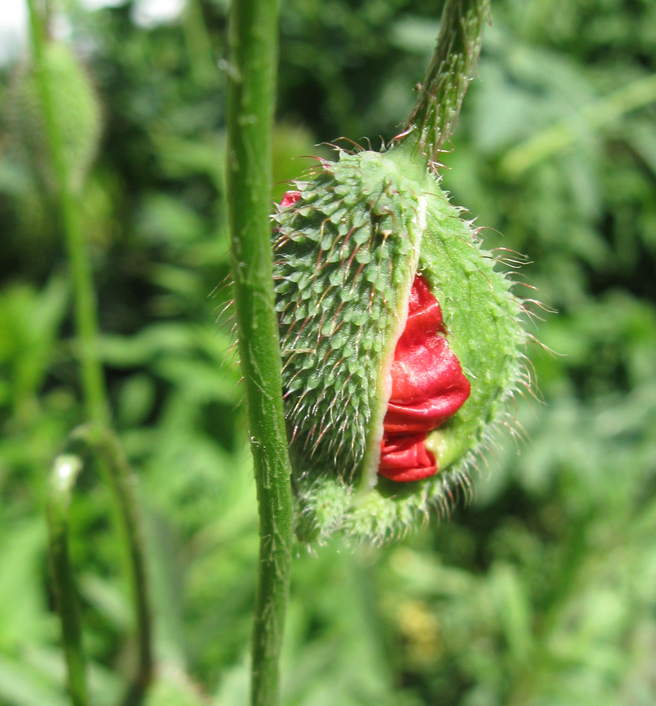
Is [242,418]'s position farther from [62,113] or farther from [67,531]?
[62,113]

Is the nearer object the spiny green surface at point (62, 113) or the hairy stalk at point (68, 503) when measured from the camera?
the hairy stalk at point (68, 503)

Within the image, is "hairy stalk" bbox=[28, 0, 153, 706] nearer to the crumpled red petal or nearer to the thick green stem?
the thick green stem

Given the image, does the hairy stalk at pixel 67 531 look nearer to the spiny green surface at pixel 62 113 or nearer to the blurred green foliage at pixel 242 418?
the blurred green foliage at pixel 242 418

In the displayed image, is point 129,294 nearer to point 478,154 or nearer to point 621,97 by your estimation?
point 478,154

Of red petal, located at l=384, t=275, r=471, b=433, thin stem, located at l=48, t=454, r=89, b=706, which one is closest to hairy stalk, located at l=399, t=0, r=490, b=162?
red petal, located at l=384, t=275, r=471, b=433

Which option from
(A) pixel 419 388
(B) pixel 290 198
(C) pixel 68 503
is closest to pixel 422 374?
(A) pixel 419 388

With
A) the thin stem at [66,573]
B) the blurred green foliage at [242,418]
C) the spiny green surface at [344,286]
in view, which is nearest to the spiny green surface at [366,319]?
the spiny green surface at [344,286]
